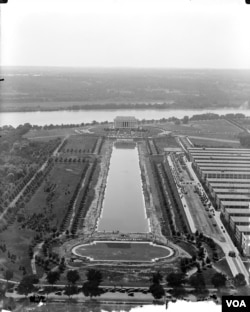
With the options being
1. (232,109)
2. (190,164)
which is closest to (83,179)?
(190,164)

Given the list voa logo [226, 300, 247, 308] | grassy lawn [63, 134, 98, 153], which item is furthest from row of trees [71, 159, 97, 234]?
voa logo [226, 300, 247, 308]

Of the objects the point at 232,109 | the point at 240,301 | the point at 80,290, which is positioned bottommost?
the point at 80,290

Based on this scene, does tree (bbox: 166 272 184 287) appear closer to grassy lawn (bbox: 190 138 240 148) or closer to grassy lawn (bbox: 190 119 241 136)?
grassy lawn (bbox: 190 138 240 148)

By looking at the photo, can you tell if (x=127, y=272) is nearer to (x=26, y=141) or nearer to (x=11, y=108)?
(x=26, y=141)

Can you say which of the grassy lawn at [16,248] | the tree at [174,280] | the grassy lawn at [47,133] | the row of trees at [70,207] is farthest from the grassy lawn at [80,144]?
the tree at [174,280]

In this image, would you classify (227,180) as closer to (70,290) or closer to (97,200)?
(97,200)

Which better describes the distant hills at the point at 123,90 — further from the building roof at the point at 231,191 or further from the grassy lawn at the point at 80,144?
the building roof at the point at 231,191

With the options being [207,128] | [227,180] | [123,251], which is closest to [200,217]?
[227,180]
